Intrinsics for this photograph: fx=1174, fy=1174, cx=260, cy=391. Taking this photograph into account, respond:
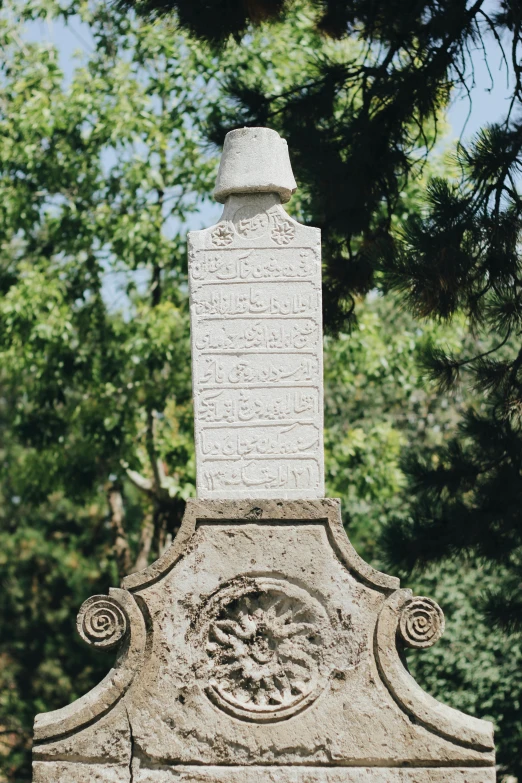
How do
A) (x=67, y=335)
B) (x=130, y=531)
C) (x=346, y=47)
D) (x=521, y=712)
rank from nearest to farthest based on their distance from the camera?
(x=67, y=335)
(x=521, y=712)
(x=346, y=47)
(x=130, y=531)

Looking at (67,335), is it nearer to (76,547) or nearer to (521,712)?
(521,712)

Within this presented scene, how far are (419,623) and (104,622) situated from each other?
122cm

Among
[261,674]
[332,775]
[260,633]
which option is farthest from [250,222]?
[332,775]

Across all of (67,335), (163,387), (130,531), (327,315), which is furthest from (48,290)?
(130,531)

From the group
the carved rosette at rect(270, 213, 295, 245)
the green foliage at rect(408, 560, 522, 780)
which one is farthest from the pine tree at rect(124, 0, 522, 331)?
the green foliage at rect(408, 560, 522, 780)

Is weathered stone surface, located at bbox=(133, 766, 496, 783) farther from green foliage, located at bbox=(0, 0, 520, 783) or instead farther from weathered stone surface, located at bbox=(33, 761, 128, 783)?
green foliage, located at bbox=(0, 0, 520, 783)

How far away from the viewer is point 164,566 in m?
4.58

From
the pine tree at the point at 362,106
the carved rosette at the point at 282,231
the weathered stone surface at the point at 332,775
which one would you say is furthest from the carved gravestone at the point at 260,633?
the pine tree at the point at 362,106

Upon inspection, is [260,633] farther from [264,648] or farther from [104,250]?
[104,250]

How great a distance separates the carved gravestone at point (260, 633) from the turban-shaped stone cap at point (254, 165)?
468 mm

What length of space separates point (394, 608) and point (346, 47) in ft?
27.0

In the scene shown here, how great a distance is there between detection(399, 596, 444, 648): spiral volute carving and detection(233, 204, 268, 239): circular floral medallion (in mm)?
1622

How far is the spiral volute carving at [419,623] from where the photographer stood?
4508 mm

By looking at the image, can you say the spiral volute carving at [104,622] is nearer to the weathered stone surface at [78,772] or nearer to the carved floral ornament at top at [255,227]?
the weathered stone surface at [78,772]
